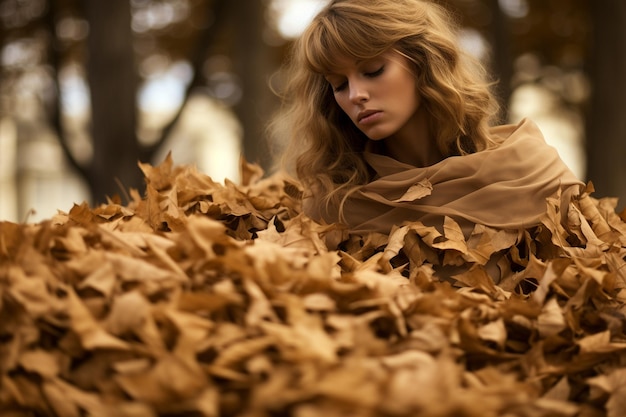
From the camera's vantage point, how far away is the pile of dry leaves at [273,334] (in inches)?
55.3

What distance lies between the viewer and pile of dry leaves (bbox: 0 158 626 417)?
1405 millimetres

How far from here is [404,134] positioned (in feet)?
9.82

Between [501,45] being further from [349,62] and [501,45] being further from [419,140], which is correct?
[349,62]

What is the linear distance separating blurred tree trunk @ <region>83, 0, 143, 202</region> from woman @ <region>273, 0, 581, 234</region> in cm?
449

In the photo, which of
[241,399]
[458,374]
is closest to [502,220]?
[458,374]

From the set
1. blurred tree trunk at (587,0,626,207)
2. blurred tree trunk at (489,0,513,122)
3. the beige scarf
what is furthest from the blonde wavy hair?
blurred tree trunk at (489,0,513,122)

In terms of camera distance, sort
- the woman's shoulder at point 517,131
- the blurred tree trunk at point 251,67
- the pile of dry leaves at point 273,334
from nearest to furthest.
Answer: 1. the pile of dry leaves at point 273,334
2. the woman's shoulder at point 517,131
3. the blurred tree trunk at point 251,67

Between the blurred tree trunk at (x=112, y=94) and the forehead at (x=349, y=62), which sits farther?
the blurred tree trunk at (x=112, y=94)

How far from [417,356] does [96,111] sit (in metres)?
6.48

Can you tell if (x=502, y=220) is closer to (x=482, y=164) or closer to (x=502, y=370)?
(x=482, y=164)

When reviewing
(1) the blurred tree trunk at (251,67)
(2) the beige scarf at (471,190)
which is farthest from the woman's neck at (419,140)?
(1) the blurred tree trunk at (251,67)

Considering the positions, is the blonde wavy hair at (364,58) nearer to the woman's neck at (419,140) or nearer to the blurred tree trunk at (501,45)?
the woman's neck at (419,140)

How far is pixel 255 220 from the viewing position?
109 inches

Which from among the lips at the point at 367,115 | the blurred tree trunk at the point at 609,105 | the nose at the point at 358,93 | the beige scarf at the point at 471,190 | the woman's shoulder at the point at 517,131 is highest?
the nose at the point at 358,93
